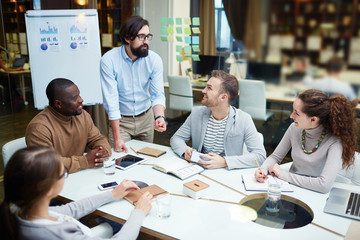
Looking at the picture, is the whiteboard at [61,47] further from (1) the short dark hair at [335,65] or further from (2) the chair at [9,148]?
(1) the short dark hair at [335,65]

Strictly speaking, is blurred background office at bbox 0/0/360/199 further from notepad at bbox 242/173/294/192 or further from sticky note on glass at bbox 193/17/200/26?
notepad at bbox 242/173/294/192

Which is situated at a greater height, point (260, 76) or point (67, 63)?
point (67, 63)

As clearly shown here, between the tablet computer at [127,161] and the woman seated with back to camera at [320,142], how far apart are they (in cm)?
78

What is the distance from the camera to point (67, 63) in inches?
138

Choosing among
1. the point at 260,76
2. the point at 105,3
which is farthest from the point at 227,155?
the point at 105,3

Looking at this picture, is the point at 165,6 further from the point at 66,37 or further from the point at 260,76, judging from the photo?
the point at 66,37

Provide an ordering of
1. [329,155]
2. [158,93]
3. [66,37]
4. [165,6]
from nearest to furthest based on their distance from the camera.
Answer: [329,155] < [158,93] < [66,37] < [165,6]

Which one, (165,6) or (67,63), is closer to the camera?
(67,63)

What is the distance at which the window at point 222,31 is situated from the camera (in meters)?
4.94

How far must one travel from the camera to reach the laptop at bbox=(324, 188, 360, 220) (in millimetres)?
1541

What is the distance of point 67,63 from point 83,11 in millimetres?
593

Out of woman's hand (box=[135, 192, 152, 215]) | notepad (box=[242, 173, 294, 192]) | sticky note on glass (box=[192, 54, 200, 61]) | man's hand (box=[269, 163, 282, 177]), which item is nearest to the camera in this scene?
woman's hand (box=[135, 192, 152, 215])

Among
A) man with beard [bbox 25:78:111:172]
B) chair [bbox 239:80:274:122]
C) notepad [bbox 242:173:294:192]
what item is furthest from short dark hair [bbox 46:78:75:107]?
chair [bbox 239:80:274:122]

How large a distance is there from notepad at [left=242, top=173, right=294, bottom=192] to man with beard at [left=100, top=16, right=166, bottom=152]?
0.85 metres
